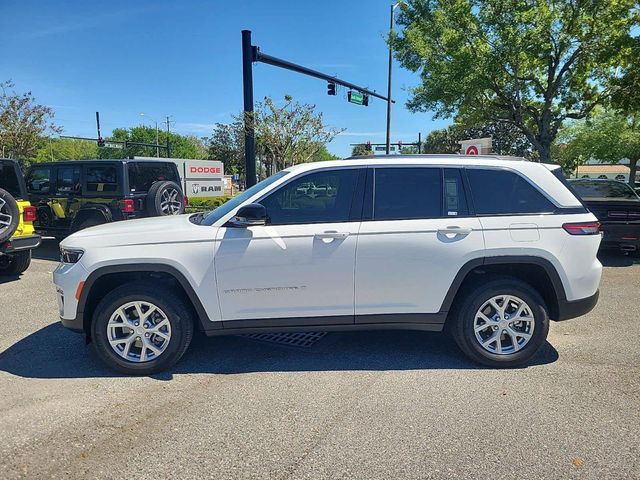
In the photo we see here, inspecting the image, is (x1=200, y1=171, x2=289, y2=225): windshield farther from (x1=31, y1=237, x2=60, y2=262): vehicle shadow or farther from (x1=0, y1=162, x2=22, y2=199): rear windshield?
(x1=31, y1=237, x2=60, y2=262): vehicle shadow

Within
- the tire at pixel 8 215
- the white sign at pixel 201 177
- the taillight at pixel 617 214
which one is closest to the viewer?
the tire at pixel 8 215

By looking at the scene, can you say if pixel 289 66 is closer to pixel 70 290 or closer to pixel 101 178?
pixel 101 178

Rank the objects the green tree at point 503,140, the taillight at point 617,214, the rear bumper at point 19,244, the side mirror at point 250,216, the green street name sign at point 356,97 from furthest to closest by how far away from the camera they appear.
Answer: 1. the green tree at point 503,140
2. the green street name sign at point 356,97
3. the taillight at point 617,214
4. the rear bumper at point 19,244
5. the side mirror at point 250,216

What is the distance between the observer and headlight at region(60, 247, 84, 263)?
3.75 meters

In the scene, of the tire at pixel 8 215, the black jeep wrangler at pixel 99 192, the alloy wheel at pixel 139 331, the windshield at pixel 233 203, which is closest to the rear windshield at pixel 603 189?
the windshield at pixel 233 203

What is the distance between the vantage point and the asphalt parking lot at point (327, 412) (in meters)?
2.68

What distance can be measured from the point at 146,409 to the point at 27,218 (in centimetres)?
511

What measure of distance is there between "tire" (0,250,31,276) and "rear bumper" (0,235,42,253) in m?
0.49

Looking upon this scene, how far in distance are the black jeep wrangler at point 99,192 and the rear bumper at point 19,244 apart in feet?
5.10

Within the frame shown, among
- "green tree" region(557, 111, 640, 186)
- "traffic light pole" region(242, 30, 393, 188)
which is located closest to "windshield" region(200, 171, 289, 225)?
"traffic light pole" region(242, 30, 393, 188)

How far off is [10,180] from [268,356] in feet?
17.8

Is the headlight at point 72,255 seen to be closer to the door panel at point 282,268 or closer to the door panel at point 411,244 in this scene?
the door panel at point 282,268

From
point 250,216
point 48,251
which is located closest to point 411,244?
point 250,216

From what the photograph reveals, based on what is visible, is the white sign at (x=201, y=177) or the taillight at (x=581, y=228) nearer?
the taillight at (x=581, y=228)
